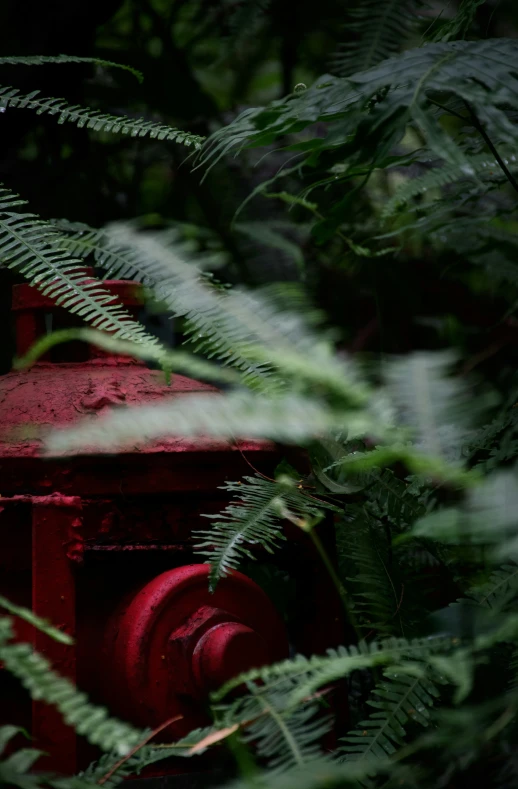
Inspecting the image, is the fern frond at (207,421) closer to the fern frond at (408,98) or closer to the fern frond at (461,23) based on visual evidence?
the fern frond at (408,98)

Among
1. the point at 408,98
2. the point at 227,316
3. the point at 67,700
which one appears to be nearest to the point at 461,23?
the point at 408,98

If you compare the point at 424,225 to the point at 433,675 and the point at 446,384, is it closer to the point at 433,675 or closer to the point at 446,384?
the point at 446,384

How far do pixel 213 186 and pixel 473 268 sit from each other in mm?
776

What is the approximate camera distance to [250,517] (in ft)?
2.97

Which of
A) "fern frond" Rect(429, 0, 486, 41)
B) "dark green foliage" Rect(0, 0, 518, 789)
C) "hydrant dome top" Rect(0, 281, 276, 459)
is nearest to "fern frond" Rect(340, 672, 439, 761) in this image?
"dark green foliage" Rect(0, 0, 518, 789)

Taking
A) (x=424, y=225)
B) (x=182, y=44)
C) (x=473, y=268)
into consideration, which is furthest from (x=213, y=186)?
(x=424, y=225)

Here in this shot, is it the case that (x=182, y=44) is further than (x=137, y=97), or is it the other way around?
(x=182, y=44)

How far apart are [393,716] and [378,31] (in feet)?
5.28

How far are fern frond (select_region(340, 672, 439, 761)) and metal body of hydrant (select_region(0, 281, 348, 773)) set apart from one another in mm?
148

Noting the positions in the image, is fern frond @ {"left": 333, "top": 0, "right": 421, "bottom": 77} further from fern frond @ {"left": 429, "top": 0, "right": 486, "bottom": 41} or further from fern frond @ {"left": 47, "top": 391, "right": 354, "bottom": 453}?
fern frond @ {"left": 47, "top": 391, "right": 354, "bottom": 453}

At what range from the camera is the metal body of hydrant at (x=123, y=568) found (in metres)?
0.89

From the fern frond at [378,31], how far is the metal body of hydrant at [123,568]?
1.13 meters

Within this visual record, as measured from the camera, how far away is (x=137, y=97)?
6.75 ft

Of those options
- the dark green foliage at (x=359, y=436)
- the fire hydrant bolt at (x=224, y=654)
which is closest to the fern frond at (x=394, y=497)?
the dark green foliage at (x=359, y=436)
